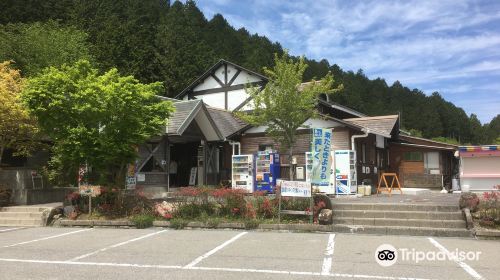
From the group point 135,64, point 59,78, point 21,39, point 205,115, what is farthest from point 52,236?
point 135,64

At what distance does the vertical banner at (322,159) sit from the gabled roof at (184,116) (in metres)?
5.25

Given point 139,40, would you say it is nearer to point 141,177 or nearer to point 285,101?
point 141,177

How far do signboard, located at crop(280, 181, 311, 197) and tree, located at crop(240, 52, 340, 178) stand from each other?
4.46 metres

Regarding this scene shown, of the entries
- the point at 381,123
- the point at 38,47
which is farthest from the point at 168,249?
the point at 38,47

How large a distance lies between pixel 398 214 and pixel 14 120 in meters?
13.7

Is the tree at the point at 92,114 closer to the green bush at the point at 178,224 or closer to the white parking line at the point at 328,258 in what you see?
the green bush at the point at 178,224

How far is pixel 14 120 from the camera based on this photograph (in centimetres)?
1609

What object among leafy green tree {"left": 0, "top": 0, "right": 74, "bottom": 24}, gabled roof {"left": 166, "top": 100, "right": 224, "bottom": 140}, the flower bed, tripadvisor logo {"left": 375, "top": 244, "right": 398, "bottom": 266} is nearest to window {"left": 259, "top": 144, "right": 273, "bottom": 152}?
gabled roof {"left": 166, "top": 100, "right": 224, "bottom": 140}

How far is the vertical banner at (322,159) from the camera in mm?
17625

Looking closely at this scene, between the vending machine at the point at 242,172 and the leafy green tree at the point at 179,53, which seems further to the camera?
the leafy green tree at the point at 179,53

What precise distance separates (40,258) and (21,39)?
29.1m

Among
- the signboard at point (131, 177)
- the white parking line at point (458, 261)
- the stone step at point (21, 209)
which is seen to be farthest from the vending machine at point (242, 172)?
the white parking line at point (458, 261)

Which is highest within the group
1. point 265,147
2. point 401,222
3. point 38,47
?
point 38,47

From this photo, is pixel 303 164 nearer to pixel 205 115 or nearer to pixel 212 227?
pixel 205 115
